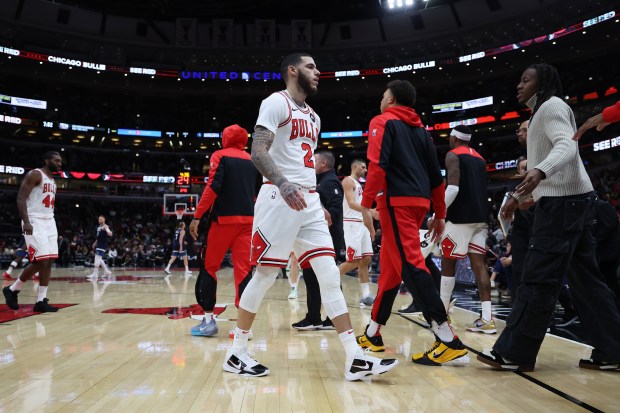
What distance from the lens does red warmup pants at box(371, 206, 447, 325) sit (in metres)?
3.39

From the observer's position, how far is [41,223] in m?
6.21

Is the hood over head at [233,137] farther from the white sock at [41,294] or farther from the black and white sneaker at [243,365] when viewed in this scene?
the white sock at [41,294]

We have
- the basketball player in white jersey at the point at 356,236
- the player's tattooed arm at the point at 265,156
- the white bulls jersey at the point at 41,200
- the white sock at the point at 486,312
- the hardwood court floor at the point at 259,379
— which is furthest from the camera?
the basketball player in white jersey at the point at 356,236

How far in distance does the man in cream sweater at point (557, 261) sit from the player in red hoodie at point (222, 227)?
7.64 ft

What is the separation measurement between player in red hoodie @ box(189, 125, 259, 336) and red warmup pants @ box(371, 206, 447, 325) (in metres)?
1.48

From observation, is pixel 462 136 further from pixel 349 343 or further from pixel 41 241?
pixel 41 241

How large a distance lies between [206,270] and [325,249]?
6.15 ft

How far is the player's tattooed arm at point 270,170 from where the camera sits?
9.39 feet

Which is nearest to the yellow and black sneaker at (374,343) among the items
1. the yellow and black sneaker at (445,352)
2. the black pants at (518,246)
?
the yellow and black sneaker at (445,352)

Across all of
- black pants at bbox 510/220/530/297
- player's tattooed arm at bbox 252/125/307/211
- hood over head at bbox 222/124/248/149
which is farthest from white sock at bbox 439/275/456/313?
player's tattooed arm at bbox 252/125/307/211

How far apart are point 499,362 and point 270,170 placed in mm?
1918

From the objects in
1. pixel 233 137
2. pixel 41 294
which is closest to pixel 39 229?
pixel 41 294

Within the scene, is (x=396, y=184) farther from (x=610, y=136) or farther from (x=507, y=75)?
(x=507, y=75)

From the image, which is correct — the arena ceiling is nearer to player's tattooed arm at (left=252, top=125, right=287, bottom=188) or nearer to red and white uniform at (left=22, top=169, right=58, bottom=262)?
red and white uniform at (left=22, top=169, right=58, bottom=262)
